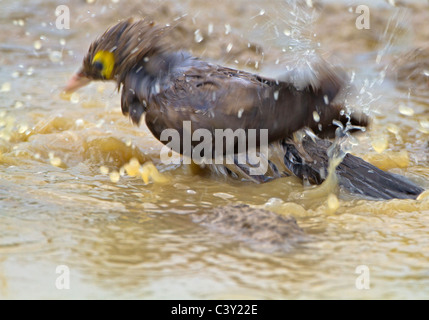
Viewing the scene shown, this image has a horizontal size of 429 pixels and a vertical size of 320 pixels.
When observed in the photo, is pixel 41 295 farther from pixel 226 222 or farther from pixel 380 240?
pixel 380 240

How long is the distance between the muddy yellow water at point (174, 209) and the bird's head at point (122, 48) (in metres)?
0.23

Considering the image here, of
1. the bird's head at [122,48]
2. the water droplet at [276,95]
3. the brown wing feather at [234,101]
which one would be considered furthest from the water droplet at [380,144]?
the bird's head at [122,48]

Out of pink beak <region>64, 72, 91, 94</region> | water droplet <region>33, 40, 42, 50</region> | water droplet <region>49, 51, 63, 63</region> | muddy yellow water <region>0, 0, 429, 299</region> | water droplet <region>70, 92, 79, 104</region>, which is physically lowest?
muddy yellow water <region>0, 0, 429, 299</region>

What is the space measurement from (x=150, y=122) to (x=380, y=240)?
5.42 feet

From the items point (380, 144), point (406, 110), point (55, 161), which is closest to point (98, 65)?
point (55, 161)

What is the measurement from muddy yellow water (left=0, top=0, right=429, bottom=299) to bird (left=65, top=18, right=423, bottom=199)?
201 mm

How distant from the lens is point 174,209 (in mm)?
3568

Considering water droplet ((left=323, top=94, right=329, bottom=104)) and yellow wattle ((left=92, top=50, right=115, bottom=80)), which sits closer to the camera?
water droplet ((left=323, top=94, right=329, bottom=104))

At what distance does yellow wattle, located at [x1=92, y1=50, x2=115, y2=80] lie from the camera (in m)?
4.36

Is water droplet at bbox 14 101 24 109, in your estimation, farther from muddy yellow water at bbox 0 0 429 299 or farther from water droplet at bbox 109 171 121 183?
water droplet at bbox 109 171 121 183

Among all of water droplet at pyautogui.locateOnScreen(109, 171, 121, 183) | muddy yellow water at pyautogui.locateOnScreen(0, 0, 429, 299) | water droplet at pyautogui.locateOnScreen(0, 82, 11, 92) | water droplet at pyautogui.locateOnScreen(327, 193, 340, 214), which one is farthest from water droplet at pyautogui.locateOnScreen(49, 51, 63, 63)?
water droplet at pyautogui.locateOnScreen(327, 193, 340, 214)

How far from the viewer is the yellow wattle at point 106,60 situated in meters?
4.36

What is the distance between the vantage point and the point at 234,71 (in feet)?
13.3

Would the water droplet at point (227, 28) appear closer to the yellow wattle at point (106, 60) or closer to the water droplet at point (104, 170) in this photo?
the yellow wattle at point (106, 60)
